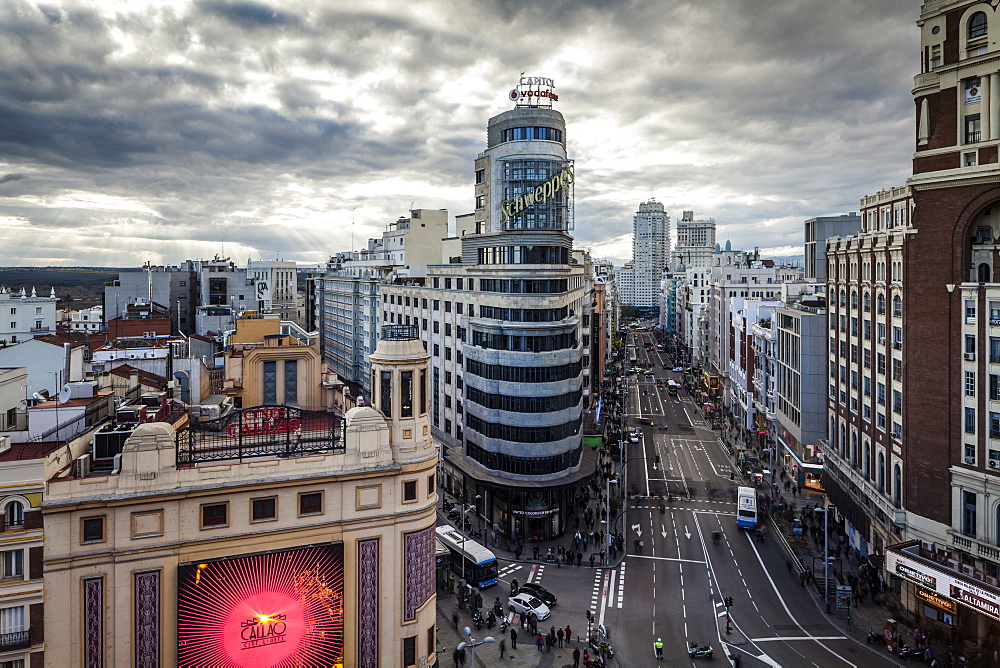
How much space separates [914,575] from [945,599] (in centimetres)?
215

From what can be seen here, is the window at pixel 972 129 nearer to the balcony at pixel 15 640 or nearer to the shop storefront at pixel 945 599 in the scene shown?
the shop storefront at pixel 945 599

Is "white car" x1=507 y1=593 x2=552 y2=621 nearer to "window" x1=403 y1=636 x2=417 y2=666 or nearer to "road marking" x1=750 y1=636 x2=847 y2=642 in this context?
"road marking" x1=750 y1=636 x2=847 y2=642

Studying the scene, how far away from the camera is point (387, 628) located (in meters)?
32.6

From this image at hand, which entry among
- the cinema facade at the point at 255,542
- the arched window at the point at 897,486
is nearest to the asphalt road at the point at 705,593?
the arched window at the point at 897,486

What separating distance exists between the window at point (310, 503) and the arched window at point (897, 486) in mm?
44184

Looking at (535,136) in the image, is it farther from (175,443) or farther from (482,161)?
(175,443)

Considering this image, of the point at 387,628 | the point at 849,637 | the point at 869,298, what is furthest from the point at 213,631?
the point at 869,298

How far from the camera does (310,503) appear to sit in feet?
104

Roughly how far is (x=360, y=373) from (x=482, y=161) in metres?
50.5

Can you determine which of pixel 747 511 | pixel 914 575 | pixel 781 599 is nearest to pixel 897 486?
pixel 914 575

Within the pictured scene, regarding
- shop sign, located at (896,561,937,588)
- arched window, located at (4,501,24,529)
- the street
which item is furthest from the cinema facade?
shop sign, located at (896,561,937,588)

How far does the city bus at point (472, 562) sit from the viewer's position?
51.2 m

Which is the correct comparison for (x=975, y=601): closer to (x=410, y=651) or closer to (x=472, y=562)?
(x=472, y=562)

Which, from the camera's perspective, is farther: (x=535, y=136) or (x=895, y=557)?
(x=535, y=136)
